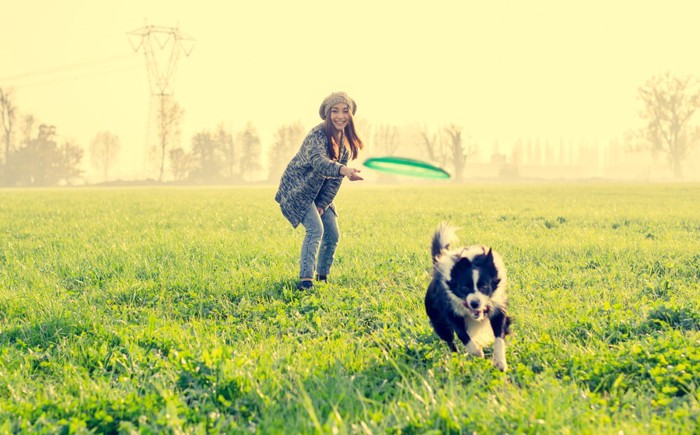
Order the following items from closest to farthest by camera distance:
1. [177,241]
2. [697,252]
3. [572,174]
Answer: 1. [697,252]
2. [177,241]
3. [572,174]

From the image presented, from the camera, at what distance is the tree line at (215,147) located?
3342 inches

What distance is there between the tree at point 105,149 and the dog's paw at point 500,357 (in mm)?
126174

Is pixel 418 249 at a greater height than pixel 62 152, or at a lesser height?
lesser

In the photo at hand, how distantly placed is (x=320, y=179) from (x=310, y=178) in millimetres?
126

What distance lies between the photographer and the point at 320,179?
24.1 ft

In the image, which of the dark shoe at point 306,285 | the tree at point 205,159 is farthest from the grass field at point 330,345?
the tree at point 205,159

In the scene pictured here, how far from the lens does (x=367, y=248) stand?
1088 cm

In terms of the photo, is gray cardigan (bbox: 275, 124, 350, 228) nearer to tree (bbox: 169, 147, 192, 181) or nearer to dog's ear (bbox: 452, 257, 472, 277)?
dog's ear (bbox: 452, 257, 472, 277)

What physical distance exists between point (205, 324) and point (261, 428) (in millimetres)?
2665

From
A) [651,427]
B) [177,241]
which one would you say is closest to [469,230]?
[177,241]

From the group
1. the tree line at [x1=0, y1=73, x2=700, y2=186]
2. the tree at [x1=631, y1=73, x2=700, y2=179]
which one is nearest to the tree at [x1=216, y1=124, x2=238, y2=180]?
the tree line at [x1=0, y1=73, x2=700, y2=186]

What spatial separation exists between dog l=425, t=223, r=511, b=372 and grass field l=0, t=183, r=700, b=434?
200 millimetres

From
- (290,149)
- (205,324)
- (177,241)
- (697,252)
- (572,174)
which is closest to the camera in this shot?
(205,324)

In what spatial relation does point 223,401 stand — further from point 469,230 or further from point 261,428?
point 469,230
